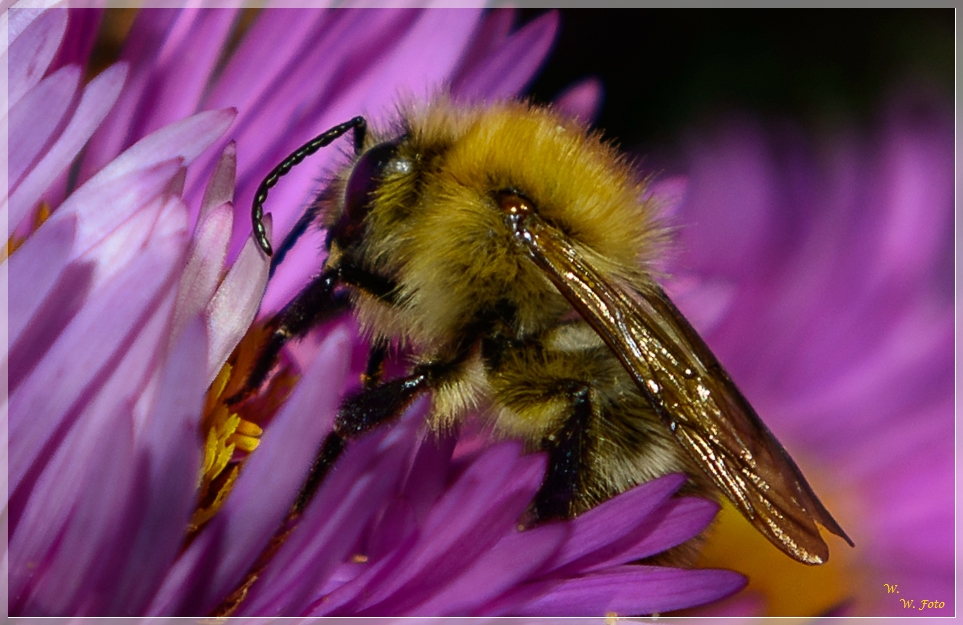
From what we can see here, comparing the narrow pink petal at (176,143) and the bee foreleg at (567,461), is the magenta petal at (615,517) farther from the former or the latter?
the narrow pink petal at (176,143)

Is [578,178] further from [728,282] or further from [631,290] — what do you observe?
[728,282]

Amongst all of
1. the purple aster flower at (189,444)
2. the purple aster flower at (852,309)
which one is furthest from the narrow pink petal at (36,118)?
the purple aster flower at (852,309)

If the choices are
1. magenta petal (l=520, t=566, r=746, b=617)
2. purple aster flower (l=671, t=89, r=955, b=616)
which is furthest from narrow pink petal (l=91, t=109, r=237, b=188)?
purple aster flower (l=671, t=89, r=955, b=616)

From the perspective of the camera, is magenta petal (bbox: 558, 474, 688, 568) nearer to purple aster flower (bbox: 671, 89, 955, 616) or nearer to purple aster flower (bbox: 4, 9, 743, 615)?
purple aster flower (bbox: 4, 9, 743, 615)

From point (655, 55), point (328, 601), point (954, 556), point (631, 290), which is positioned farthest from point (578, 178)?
point (954, 556)

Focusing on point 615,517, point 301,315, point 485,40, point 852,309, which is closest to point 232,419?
point 301,315

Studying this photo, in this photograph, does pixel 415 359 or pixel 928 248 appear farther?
pixel 928 248

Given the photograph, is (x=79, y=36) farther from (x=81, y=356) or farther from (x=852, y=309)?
(x=852, y=309)
